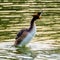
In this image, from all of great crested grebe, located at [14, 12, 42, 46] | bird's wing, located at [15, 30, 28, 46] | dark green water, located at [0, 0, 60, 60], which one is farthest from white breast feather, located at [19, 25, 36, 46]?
dark green water, located at [0, 0, 60, 60]

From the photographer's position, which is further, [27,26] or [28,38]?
[27,26]

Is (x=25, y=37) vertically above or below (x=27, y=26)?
above

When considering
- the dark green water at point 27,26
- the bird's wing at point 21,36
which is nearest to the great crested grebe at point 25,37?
the bird's wing at point 21,36

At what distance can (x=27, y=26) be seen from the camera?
18516 millimetres

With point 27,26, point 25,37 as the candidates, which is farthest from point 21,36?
point 27,26

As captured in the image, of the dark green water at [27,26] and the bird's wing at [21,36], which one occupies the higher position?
the bird's wing at [21,36]

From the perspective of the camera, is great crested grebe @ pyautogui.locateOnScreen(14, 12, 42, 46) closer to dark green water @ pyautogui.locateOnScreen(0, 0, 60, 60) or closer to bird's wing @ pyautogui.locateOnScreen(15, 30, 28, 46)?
bird's wing @ pyautogui.locateOnScreen(15, 30, 28, 46)

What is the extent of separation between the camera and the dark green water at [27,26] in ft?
42.5

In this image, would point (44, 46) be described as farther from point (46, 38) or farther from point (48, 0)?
point (48, 0)

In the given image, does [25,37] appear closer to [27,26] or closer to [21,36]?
[21,36]

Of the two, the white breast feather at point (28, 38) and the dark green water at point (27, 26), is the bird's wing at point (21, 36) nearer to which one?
the white breast feather at point (28, 38)

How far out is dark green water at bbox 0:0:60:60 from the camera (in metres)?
12.9

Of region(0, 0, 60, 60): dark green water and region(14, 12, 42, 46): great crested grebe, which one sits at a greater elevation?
region(14, 12, 42, 46): great crested grebe

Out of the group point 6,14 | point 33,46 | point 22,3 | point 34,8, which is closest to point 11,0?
point 22,3
